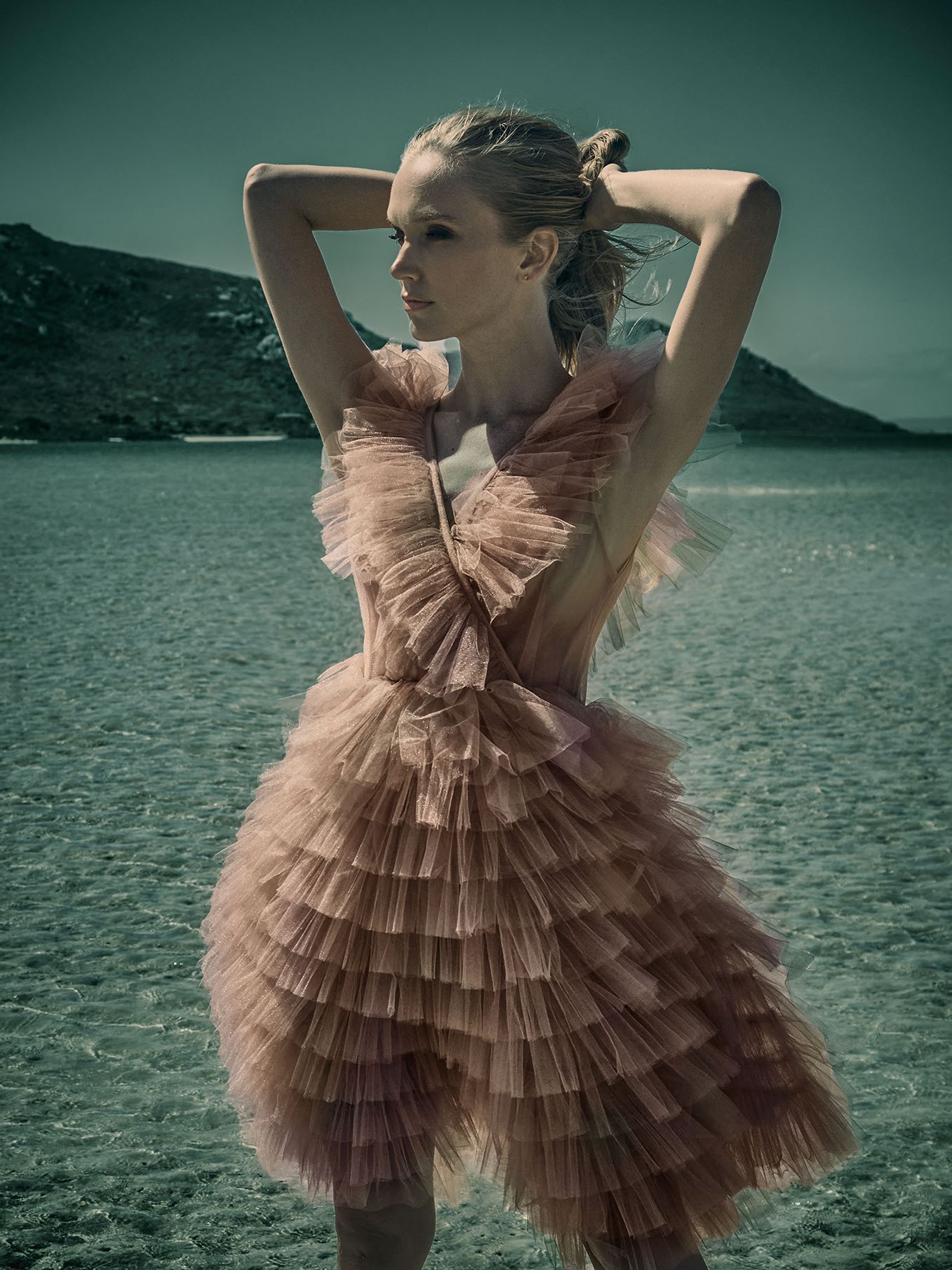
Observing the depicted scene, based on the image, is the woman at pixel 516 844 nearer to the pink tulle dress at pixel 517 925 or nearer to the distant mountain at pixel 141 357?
the pink tulle dress at pixel 517 925

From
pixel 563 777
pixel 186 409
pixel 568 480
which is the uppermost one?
pixel 568 480

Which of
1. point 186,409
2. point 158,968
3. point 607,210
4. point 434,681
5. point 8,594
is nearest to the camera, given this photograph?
point 434,681

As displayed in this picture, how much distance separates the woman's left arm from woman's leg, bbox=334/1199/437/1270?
0.87 meters

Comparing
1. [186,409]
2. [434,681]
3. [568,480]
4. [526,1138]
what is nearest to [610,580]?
[568,480]

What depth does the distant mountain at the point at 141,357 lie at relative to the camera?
2347 inches

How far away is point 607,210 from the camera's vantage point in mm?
1659

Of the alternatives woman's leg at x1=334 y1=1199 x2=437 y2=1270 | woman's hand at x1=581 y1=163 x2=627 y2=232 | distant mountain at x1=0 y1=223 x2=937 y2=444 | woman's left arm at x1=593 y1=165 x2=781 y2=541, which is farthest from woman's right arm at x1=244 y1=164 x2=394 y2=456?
distant mountain at x1=0 y1=223 x2=937 y2=444

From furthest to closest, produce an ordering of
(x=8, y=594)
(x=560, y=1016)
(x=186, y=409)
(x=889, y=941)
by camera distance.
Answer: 1. (x=186, y=409)
2. (x=8, y=594)
3. (x=889, y=941)
4. (x=560, y=1016)

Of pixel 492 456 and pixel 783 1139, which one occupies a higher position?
pixel 492 456

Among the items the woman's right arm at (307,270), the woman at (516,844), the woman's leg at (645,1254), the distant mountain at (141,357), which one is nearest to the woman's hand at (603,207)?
the woman at (516,844)

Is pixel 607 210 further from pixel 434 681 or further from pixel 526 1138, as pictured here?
pixel 526 1138

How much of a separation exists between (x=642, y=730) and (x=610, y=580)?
194mm

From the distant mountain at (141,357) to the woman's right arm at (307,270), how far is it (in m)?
49.8

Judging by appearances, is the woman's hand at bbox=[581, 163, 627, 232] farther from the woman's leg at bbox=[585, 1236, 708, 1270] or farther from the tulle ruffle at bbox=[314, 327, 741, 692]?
the woman's leg at bbox=[585, 1236, 708, 1270]
